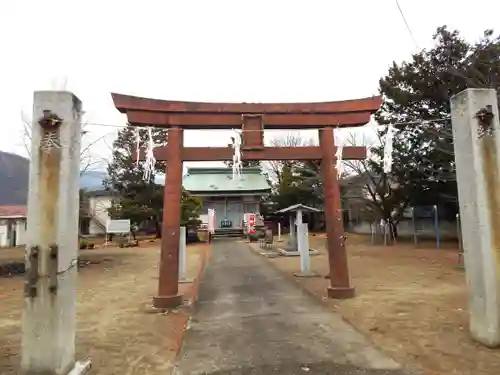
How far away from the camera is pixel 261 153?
9297mm

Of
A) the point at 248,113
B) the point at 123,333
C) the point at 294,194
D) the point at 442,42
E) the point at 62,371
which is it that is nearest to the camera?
the point at 62,371

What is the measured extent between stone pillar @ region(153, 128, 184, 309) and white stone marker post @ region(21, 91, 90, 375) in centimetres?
367

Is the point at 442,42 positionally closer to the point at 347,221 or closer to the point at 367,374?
the point at 367,374

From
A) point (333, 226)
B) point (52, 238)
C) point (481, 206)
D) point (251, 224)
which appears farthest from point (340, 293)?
point (251, 224)

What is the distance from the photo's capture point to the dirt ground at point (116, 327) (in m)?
5.09

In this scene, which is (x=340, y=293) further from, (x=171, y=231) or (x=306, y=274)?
(x=171, y=231)

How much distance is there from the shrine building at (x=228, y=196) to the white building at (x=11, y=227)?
13.8 meters

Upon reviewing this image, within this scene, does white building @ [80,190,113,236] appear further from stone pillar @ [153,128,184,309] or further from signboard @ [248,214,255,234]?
stone pillar @ [153,128,184,309]

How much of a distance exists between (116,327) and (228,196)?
30.8m

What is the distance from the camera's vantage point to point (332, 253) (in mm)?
9227

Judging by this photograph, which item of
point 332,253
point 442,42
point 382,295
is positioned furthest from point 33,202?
point 442,42

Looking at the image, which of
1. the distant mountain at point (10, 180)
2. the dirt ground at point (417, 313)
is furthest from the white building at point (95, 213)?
the dirt ground at point (417, 313)

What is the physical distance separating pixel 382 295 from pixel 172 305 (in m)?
4.80

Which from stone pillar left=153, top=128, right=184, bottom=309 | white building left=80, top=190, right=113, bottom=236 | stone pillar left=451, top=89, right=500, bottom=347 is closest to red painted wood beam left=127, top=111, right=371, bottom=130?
stone pillar left=153, top=128, right=184, bottom=309
